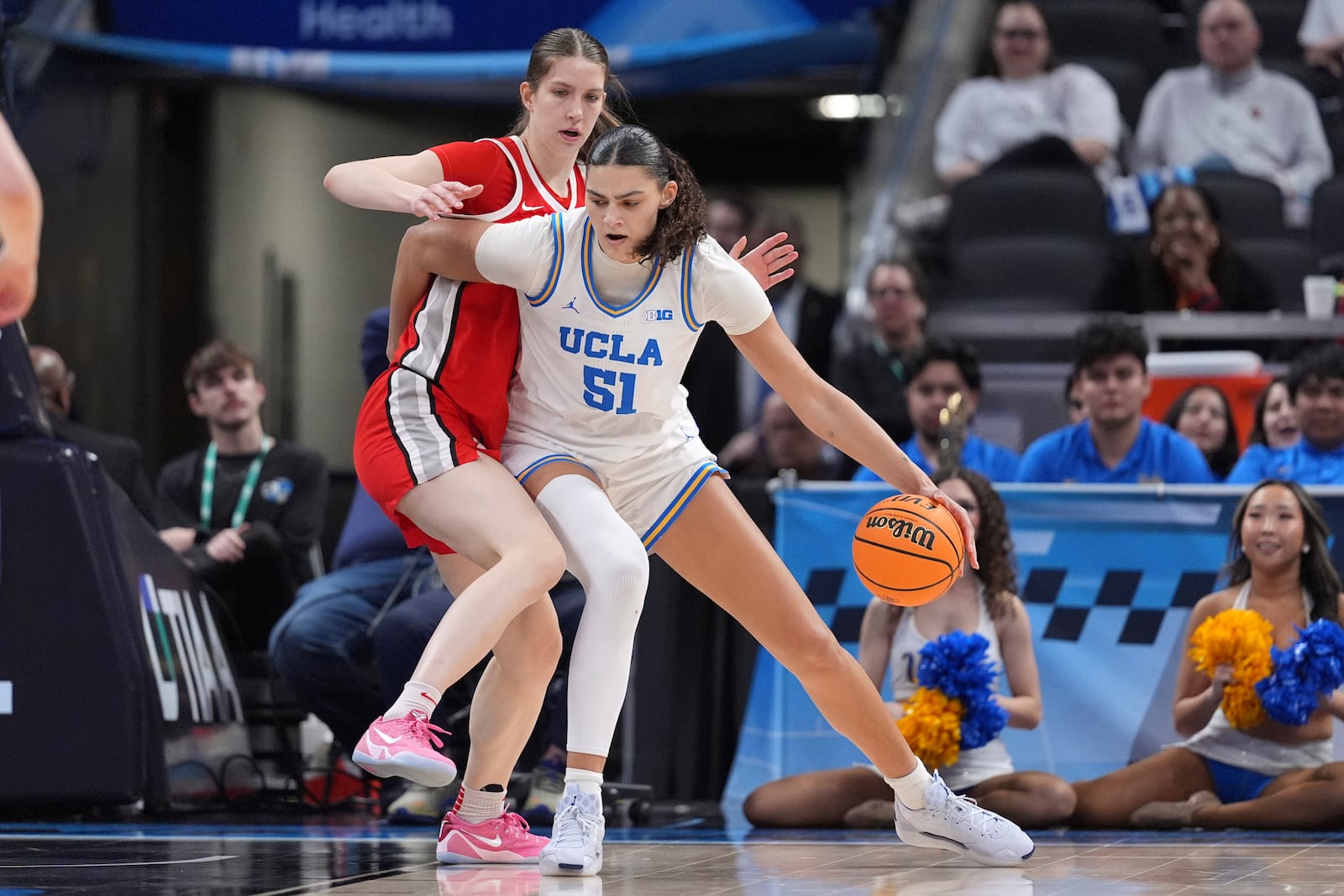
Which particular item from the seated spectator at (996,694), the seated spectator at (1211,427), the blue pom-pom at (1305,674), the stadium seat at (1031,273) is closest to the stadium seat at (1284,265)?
the stadium seat at (1031,273)

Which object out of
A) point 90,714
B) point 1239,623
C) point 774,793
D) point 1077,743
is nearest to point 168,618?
point 90,714

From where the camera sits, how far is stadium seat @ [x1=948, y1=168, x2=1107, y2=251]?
8.91m

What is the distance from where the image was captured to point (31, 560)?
5.41 metres

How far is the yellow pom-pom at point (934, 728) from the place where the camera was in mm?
5270

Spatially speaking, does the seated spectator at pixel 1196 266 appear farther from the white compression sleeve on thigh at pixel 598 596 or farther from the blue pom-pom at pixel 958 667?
the white compression sleeve on thigh at pixel 598 596

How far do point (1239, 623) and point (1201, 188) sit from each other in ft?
10.3

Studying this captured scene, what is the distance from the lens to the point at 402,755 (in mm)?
3561

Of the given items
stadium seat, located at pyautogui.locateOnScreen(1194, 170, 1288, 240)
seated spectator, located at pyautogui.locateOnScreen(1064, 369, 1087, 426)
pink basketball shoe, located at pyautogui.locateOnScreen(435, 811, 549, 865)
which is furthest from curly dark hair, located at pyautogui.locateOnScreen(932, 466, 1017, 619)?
stadium seat, located at pyautogui.locateOnScreen(1194, 170, 1288, 240)

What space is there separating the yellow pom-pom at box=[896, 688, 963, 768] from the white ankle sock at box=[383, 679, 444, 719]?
6.43 feet

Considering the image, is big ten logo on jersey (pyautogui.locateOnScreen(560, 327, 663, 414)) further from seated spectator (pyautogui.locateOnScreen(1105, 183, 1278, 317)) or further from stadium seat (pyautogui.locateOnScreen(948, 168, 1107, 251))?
stadium seat (pyautogui.locateOnScreen(948, 168, 1107, 251))

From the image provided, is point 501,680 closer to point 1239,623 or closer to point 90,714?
point 90,714

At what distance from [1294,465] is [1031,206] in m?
3.01

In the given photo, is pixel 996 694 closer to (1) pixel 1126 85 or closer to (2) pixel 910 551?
(2) pixel 910 551

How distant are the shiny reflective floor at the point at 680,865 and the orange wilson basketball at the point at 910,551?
0.66 meters
